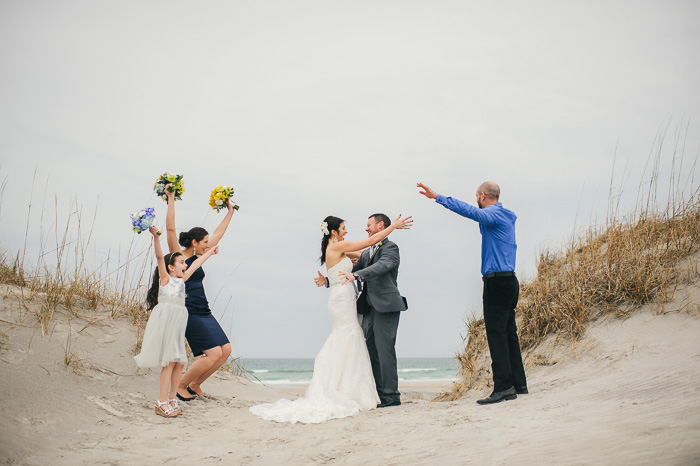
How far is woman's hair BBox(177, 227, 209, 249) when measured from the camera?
675 cm

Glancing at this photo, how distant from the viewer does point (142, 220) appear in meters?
5.80

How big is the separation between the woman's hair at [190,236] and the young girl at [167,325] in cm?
49

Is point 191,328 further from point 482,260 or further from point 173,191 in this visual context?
point 482,260

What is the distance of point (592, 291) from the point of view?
298 inches

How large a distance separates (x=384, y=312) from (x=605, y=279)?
11.2ft

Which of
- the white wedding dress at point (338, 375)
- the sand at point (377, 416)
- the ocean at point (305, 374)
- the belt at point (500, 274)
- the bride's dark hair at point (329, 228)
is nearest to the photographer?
the sand at point (377, 416)

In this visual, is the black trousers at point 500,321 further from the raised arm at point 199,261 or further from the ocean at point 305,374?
the ocean at point 305,374

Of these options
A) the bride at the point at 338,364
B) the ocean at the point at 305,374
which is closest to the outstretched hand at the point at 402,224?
the bride at the point at 338,364

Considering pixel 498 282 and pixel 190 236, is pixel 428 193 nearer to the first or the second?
pixel 498 282

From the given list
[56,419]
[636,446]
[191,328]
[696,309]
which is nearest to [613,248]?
[696,309]

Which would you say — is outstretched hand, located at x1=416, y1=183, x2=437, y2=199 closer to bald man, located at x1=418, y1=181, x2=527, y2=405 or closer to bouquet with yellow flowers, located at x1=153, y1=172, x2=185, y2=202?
bald man, located at x1=418, y1=181, x2=527, y2=405

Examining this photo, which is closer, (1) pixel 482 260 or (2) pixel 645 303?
(1) pixel 482 260

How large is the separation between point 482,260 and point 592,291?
104 inches

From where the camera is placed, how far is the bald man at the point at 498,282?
5660 millimetres
